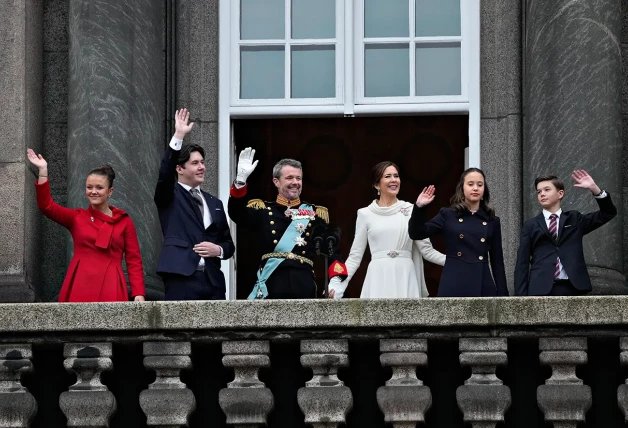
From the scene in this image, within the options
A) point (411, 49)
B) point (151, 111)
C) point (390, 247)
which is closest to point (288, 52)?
point (411, 49)

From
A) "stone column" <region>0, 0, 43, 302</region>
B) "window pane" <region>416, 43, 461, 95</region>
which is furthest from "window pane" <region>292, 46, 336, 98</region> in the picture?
"stone column" <region>0, 0, 43, 302</region>

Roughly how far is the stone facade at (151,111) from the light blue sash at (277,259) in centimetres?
225

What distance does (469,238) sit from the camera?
17328 mm

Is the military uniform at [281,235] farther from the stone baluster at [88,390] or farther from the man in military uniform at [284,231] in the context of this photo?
the stone baluster at [88,390]

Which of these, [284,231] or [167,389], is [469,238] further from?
[167,389]

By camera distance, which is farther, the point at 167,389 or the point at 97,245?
the point at 97,245

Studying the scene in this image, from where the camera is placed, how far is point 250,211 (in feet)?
57.3

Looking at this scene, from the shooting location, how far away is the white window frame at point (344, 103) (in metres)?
20.3

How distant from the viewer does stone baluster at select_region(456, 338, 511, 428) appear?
1511cm

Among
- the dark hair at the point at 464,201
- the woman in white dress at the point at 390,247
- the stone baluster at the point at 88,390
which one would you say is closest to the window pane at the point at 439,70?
the woman in white dress at the point at 390,247

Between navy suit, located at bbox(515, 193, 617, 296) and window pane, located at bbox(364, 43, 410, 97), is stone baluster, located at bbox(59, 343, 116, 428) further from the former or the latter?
window pane, located at bbox(364, 43, 410, 97)

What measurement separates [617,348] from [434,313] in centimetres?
124

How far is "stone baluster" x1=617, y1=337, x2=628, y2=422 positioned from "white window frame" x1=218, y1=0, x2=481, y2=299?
5255 millimetres

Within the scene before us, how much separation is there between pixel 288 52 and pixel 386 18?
0.92 meters
